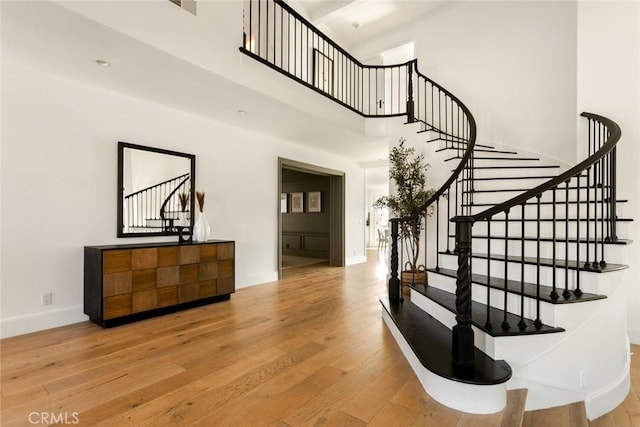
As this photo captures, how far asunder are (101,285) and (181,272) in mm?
827

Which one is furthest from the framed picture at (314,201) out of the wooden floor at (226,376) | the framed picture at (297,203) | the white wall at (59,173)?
the wooden floor at (226,376)

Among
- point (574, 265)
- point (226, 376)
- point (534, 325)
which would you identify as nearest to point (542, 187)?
point (574, 265)

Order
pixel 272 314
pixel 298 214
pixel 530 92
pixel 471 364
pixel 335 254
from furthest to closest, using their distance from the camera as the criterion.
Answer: pixel 298 214, pixel 335 254, pixel 530 92, pixel 272 314, pixel 471 364

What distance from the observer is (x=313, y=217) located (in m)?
8.59

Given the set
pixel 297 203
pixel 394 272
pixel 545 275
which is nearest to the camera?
pixel 545 275

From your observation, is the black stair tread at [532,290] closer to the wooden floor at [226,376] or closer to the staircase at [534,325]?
the staircase at [534,325]

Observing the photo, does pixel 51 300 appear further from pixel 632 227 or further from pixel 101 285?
pixel 632 227

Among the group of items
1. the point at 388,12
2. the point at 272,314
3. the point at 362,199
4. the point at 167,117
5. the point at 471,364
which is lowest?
the point at 272,314

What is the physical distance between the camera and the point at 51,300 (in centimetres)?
321

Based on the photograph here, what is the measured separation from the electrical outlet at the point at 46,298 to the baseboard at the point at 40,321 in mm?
96

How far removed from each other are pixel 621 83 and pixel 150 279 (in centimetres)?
557

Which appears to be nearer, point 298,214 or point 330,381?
point 330,381

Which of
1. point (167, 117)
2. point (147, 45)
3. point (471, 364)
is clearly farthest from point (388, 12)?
point (471, 364)

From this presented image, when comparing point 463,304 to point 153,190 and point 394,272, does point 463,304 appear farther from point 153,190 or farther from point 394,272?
point 153,190
